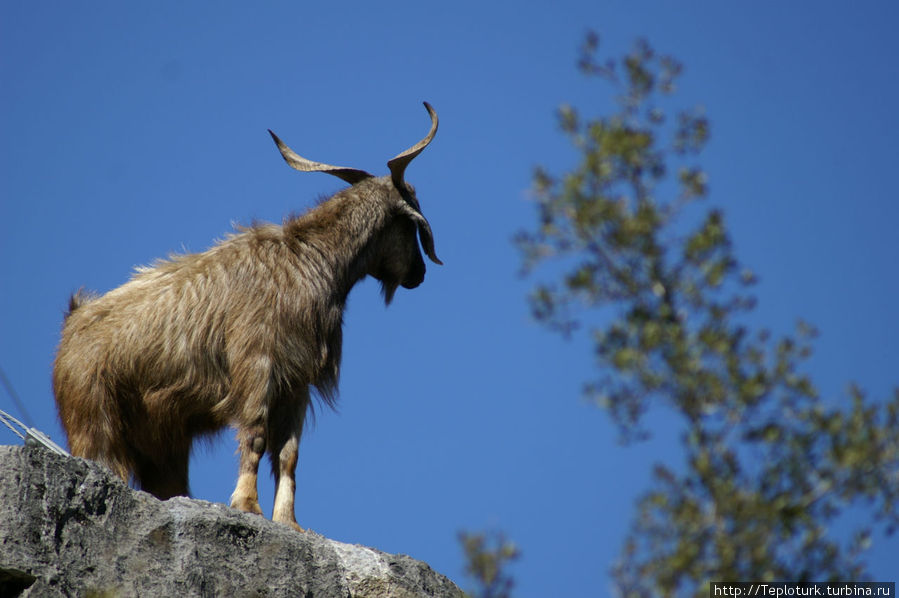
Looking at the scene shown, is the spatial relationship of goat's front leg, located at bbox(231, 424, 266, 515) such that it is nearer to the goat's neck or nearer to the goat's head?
the goat's neck

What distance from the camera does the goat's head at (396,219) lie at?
9703 mm

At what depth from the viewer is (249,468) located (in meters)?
8.30

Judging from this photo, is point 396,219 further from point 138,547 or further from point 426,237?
point 138,547

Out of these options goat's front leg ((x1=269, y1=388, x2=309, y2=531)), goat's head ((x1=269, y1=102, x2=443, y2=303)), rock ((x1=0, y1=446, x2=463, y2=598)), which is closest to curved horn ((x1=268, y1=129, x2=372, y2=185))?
goat's head ((x1=269, y1=102, x2=443, y2=303))

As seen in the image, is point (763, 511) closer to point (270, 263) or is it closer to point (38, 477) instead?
point (38, 477)

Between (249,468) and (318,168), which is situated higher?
(318,168)

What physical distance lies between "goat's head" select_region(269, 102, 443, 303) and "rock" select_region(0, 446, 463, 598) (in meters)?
2.93

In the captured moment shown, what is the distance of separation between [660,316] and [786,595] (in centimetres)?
123

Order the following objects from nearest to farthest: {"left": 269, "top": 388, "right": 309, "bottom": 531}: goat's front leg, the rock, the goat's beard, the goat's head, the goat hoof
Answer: the rock
the goat hoof
{"left": 269, "top": 388, "right": 309, "bottom": 531}: goat's front leg
the goat's head
the goat's beard

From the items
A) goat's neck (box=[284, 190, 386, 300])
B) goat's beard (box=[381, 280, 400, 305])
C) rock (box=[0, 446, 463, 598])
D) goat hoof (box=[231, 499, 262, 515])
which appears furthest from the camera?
goat's beard (box=[381, 280, 400, 305])

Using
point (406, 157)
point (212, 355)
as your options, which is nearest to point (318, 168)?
point (406, 157)

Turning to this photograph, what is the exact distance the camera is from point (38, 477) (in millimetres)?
6637

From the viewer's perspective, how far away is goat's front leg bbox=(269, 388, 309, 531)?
340 inches

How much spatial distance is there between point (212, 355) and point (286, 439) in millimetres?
818
